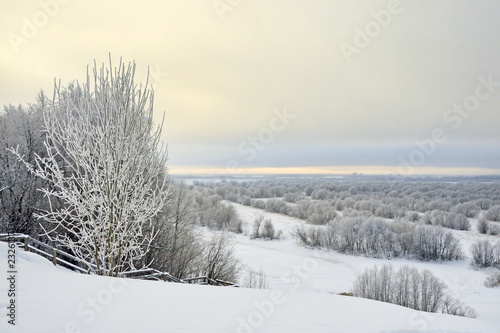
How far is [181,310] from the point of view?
4762 millimetres

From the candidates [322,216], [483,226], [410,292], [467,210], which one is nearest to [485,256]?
[483,226]

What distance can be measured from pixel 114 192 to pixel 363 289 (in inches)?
892

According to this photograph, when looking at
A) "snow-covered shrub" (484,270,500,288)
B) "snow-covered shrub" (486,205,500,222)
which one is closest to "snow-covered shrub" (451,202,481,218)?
"snow-covered shrub" (486,205,500,222)

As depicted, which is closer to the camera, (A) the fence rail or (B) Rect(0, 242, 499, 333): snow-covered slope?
(B) Rect(0, 242, 499, 333): snow-covered slope

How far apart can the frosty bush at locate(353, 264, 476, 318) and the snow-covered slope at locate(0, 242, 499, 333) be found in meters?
19.5

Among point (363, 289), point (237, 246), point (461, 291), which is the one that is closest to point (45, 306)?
point (363, 289)

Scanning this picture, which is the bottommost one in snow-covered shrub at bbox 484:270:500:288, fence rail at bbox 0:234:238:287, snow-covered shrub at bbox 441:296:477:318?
snow-covered shrub at bbox 484:270:500:288

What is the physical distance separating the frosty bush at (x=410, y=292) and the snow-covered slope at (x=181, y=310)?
64.1ft

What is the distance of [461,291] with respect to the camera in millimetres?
29203

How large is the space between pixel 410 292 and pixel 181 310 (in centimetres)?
2435

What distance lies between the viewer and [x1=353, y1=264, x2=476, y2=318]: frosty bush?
73.9 ft

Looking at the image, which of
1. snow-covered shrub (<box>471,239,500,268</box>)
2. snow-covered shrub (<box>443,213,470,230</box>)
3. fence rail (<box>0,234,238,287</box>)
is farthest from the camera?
snow-covered shrub (<box>443,213,470,230</box>)

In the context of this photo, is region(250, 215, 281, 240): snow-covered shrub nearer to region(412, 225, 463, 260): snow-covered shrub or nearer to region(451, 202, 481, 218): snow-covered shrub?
region(412, 225, 463, 260): snow-covered shrub

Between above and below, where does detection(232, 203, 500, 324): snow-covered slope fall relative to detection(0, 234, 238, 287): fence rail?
below
